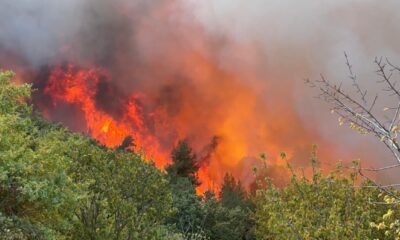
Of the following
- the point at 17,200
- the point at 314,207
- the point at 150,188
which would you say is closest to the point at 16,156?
the point at 17,200

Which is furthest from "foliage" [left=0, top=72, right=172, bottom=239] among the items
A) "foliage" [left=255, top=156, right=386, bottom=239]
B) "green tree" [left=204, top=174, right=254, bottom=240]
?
"green tree" [left=204, top=174, right=254, bottom=240]

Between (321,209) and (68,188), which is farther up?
(68,188)

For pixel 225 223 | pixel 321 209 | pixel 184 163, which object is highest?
pixel 184 163

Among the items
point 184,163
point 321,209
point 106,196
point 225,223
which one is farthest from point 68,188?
point 184,163

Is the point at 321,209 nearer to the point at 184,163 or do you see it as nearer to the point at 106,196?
the point at 106,196

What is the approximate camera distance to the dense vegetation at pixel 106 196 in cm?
1234

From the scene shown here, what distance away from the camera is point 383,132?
6895 millimetres

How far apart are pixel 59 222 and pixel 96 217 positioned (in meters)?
4.39

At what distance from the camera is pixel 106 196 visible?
59.2 ft

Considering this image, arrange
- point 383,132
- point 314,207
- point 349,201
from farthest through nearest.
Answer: point 314,207
point 349,201
point 383,132

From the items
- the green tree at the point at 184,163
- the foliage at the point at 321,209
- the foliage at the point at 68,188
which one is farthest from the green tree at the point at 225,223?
the foliage at the point at 321,209

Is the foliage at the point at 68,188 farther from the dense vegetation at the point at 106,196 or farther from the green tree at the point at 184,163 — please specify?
the green tree at the point at 184,163

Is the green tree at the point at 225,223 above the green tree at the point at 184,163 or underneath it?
underneath

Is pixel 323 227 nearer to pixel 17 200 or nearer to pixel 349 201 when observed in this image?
pixel 349 201
